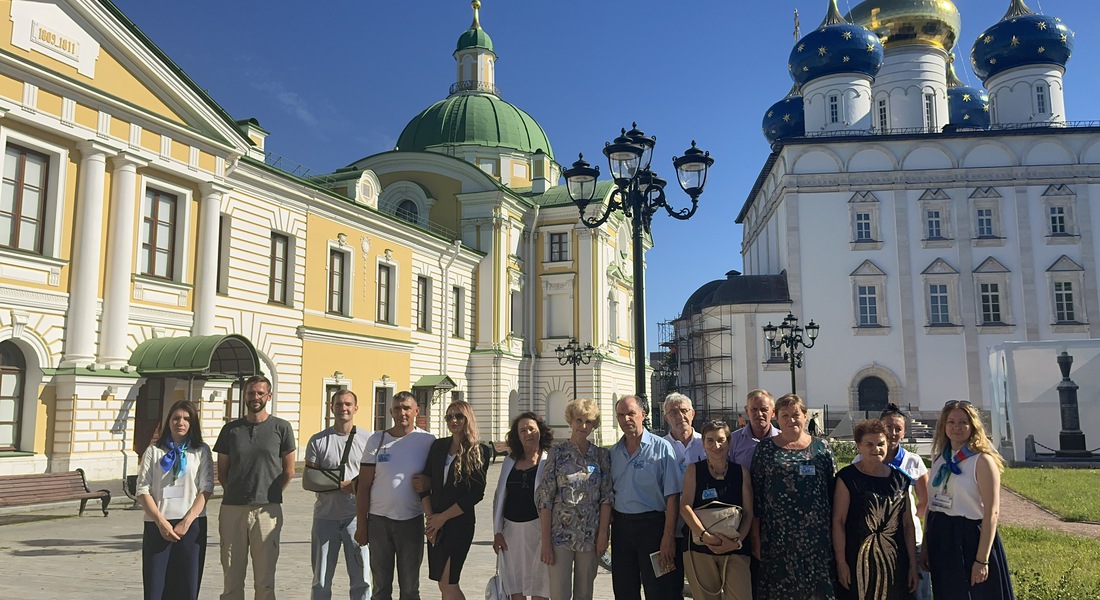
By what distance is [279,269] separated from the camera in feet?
70.1

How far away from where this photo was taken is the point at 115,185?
15.6 metres

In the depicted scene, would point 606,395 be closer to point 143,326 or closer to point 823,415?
point 823,415

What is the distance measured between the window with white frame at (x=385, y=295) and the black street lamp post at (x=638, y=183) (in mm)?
14962

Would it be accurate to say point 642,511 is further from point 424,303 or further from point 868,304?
point 868,304

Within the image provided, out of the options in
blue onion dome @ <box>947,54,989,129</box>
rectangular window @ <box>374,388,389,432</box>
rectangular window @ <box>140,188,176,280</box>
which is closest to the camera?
rectangular window @ <box>140,188,176,280</box>

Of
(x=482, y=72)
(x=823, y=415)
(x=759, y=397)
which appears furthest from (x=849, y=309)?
(x=759, y=397)

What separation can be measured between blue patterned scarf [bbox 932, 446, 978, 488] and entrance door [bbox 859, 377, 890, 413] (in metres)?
36.1

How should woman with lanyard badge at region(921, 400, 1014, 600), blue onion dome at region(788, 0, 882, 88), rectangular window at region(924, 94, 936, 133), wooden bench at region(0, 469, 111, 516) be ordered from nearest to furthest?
woman with lanyard badge at region(921, 400, 1014, 600) < wooden bench at region(0, 469, 111, 516) < blue onion dome at region(788, 0, 882, 88) < rectangular window at region(924, 94, 936, 133)

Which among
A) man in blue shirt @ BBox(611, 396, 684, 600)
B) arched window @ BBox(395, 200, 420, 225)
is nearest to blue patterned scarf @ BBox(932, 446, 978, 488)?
man in blue shirt @ BBox(611, 396, 684, 600)

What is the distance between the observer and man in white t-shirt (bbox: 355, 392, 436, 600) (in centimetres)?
600

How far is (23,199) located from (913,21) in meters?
43.3

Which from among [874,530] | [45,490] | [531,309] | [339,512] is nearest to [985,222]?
[531,309]

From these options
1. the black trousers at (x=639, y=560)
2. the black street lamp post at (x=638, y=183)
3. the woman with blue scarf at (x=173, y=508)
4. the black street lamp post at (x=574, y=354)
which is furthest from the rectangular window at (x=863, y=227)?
the woman with blue scarf at (x=173, y=508)

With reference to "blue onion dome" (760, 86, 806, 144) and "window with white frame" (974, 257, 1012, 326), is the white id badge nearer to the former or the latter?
"window with white frame" (974, 257, 1012, 326)
